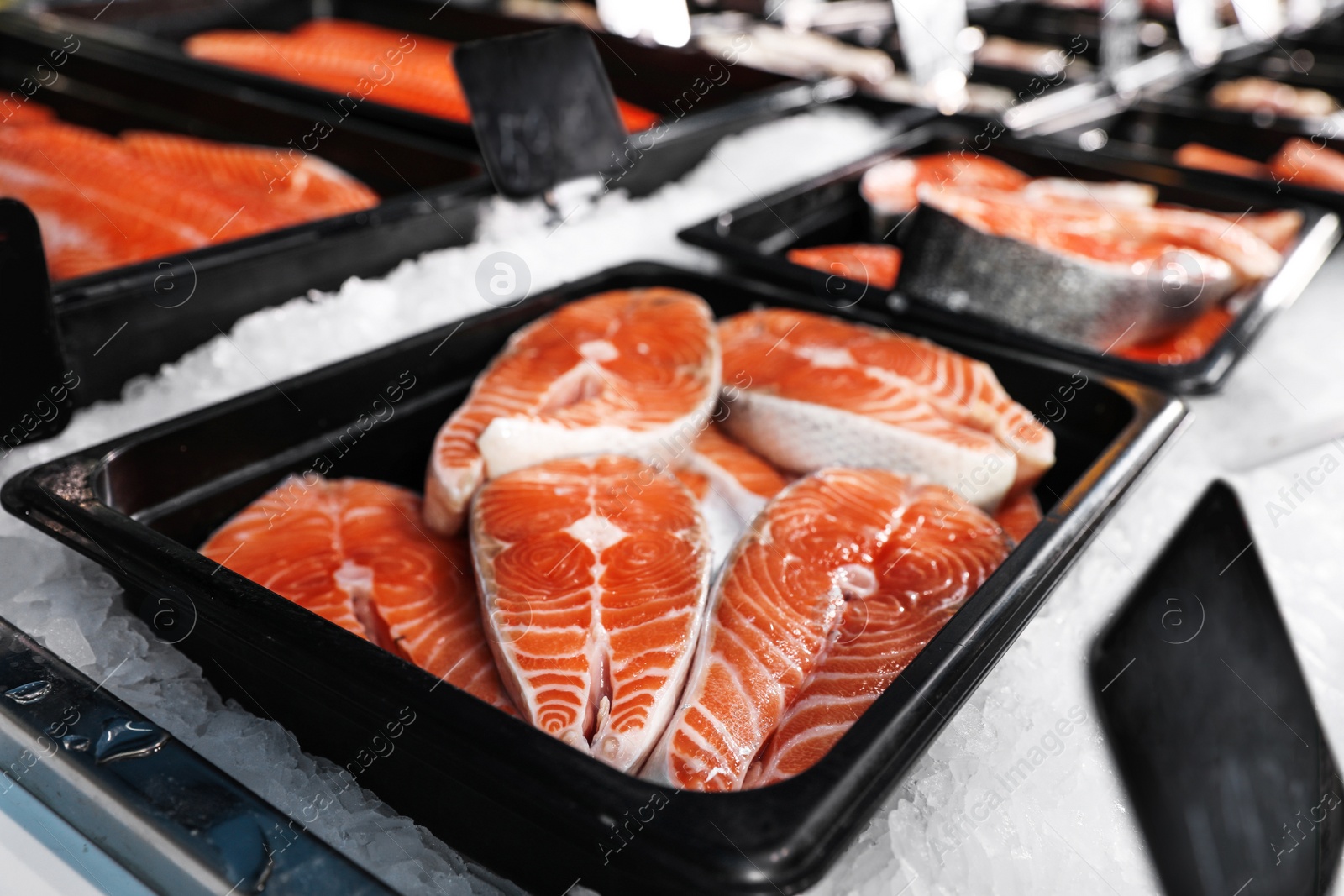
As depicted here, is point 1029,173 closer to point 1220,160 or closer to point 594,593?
point 1220,160

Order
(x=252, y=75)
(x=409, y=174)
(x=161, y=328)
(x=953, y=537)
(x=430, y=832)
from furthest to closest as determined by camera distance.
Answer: (x=252, y=75), (x=409, y=174), (x=161, y=328), (x=953, y=537), (x=430, y=832)

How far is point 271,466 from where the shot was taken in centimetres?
136

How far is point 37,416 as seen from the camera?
132 centimetres

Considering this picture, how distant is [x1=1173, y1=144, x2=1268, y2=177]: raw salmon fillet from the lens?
115 inches

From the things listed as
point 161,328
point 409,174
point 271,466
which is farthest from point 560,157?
point 271,466

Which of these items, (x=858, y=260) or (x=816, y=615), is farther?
(x=858, y=260)

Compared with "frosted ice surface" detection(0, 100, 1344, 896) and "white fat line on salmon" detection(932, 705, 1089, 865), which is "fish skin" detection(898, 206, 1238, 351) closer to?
"frosted ice surface" detection(0, 100, 1344, 896)

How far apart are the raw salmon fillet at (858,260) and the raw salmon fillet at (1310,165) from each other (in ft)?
4.23

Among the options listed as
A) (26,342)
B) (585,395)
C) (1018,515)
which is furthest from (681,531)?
(26,342)

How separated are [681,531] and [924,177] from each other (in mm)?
1636

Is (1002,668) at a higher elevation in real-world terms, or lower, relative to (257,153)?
lower

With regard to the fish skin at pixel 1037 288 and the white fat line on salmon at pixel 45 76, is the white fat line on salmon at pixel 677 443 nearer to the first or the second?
the fish skin at pixel 1037 288

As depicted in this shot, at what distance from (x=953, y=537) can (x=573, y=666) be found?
0.51 meters

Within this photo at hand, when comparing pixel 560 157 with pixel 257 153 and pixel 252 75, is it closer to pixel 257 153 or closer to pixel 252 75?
pixel 257 153
